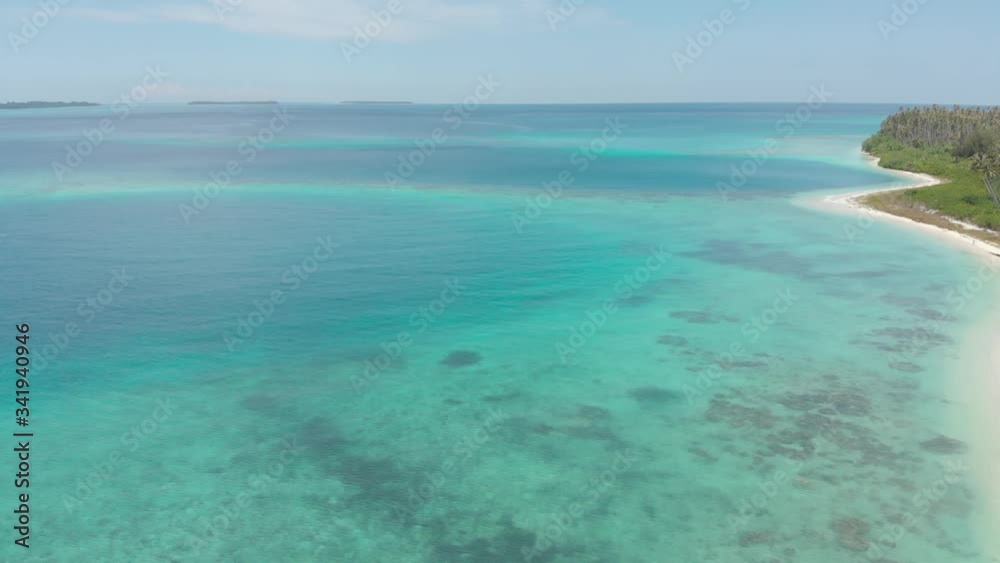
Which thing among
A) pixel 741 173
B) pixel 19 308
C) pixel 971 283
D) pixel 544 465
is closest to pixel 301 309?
pixel 19 308

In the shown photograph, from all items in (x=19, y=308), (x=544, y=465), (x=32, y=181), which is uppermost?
(x=544, y=465)

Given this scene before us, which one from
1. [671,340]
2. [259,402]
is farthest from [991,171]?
[259,402]

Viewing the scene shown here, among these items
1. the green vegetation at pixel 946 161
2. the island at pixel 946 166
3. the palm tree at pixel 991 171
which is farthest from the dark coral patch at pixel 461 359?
the palm tree at pixel 991 171

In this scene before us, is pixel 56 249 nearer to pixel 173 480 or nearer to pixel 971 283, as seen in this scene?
pixel 173 480

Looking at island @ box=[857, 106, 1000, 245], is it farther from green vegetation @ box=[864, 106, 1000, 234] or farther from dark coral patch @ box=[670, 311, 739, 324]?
dark coral patch @ box=[670, 311, 739, 324]

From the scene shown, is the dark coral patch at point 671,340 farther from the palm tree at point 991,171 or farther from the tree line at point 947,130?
the tree line at point 947,130
